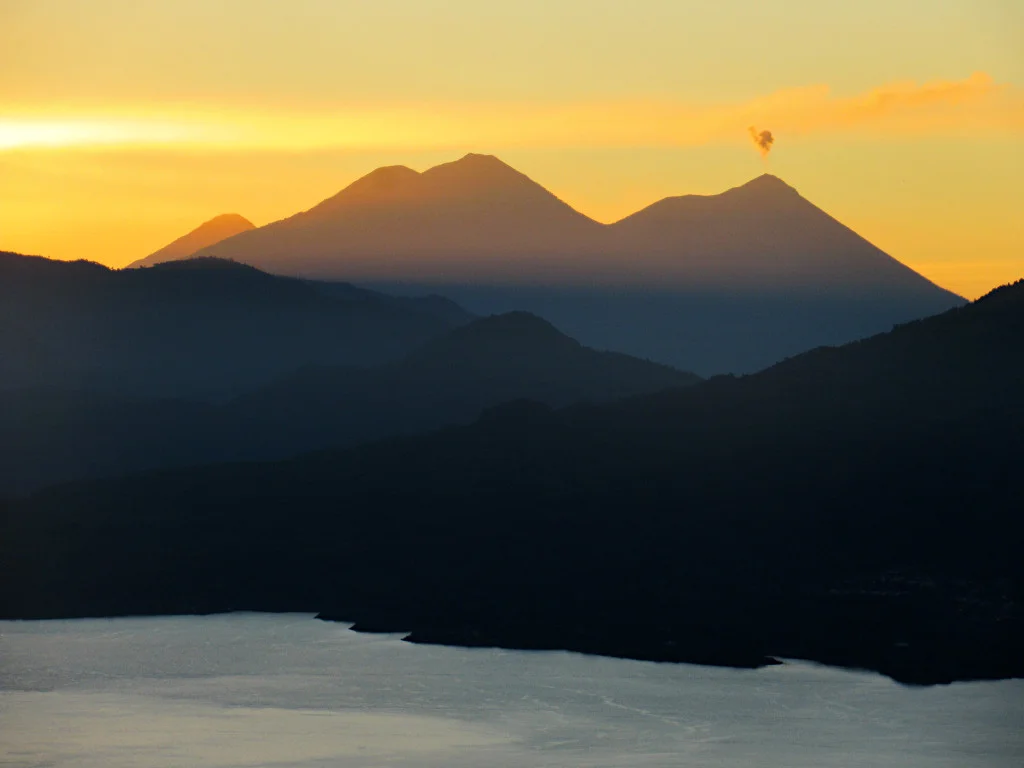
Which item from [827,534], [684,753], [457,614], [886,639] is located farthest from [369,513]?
[684,753]

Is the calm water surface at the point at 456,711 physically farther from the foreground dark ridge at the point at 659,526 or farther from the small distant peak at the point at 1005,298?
the small distant peak at the point at 1005,298

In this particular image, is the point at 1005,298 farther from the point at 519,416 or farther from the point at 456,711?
the point at 456,711

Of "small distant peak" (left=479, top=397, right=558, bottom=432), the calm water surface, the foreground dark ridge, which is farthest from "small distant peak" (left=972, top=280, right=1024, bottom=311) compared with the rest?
the calm water surface

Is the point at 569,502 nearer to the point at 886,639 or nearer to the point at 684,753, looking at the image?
the point at 886,639

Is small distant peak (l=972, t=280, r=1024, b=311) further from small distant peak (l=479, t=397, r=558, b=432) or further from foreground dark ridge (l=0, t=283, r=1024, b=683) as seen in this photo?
small distant peak (l=479, t=397, r=558, b=432)

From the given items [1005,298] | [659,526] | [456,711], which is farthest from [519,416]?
[456,711]

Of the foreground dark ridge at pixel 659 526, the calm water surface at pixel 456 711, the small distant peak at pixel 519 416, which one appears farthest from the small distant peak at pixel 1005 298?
the calm water surface at pixel 456 711
